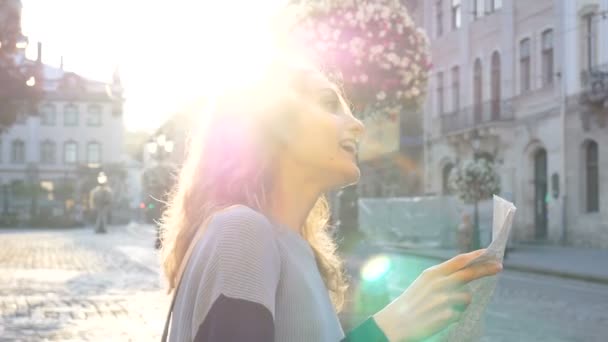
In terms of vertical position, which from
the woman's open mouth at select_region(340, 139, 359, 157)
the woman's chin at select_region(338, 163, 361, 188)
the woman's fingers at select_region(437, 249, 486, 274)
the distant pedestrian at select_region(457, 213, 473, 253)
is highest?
the woman's open mouth at select_region(340, 139, 359, 157)

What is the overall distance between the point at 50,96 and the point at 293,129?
257 feet

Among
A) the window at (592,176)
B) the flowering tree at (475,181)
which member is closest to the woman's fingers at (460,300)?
the flowering tree at (475,181)

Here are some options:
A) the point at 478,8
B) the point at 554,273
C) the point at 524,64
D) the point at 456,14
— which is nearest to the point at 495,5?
the point at 478,8

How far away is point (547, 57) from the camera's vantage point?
31.0 m

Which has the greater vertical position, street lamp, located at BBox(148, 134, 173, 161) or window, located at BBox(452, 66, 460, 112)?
window, located at BBox(452, 66, 460, 112)

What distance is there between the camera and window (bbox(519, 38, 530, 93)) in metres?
32.6

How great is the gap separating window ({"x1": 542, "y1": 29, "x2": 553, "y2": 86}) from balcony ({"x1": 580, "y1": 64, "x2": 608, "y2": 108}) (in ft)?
10.3

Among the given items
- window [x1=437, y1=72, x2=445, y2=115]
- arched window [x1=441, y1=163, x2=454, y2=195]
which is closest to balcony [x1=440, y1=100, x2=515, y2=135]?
window [x1=437, y1=72, x2=445, y2=115]

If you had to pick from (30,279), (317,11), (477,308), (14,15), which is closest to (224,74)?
(477,308)

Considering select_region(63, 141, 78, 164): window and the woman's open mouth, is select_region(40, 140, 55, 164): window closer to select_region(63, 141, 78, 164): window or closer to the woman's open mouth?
select_region(63, 141, 78, 164): window

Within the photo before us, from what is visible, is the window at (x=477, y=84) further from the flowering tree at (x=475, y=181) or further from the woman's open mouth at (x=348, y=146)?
the woman's open mouth at (x=348, y=146)

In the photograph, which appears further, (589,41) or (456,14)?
(456,14)

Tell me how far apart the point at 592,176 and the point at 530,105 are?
4.48m

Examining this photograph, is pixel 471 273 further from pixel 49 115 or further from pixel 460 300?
pixel 49 115
